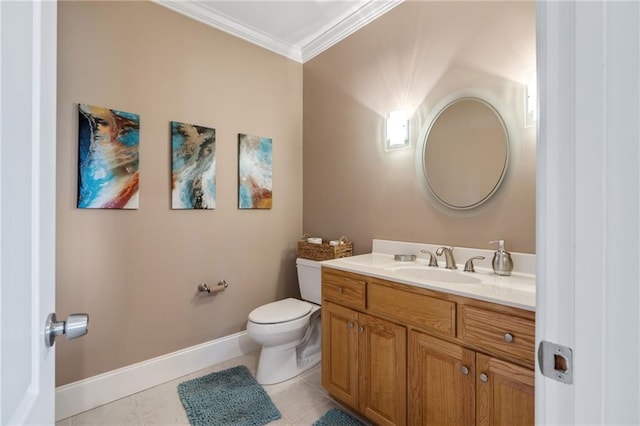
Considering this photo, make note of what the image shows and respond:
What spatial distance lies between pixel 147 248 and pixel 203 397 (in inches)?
40.5

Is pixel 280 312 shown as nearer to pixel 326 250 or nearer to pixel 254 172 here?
pixel 326 250

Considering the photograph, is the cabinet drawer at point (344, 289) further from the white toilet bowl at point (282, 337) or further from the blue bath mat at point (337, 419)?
the blue bath mat at point (337, 419)

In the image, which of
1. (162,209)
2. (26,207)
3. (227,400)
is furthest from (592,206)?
(162,209)

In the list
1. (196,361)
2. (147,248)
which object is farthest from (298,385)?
(147,248)

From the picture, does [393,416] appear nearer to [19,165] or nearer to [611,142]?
[611,142]

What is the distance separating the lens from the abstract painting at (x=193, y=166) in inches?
81.4

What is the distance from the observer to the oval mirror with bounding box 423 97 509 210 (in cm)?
158

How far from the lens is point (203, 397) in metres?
1.83

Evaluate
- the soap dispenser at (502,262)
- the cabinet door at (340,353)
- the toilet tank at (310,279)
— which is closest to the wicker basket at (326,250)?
the toilet tank at (310,279)

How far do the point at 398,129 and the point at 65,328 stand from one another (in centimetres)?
191

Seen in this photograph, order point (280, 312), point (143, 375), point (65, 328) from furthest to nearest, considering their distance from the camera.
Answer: point (280, 312)
point (143, 375)
point (65, 328)

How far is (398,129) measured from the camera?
1.97 metres

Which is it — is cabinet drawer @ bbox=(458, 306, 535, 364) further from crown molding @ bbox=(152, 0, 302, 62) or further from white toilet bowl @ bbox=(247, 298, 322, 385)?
crown molding @ bbox=(152, 0, 302, 62)

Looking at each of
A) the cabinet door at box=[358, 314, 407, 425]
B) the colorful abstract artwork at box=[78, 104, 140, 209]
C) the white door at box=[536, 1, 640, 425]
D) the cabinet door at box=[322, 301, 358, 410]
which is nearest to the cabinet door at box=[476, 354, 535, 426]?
the cabinet door at box=[358, 314, 407, 425]
